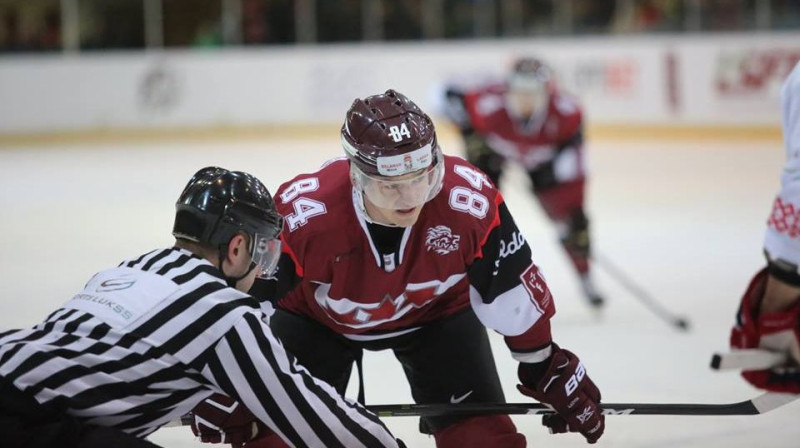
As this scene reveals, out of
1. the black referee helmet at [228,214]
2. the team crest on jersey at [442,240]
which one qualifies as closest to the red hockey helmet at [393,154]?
the team crest on jersey at [442,240]

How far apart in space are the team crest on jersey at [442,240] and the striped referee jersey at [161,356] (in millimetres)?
604

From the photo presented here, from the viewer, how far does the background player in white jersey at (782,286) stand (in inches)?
87.3

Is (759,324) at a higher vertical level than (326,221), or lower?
lower

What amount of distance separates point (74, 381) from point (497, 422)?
116cm

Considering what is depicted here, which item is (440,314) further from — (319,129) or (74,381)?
(319,129)

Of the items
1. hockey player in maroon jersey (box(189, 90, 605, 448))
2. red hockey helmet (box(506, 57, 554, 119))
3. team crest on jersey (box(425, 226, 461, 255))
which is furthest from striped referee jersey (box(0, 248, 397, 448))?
red hockey helmet (box(506, 57, 554, 119))

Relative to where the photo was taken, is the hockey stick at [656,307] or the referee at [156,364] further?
the hockey stick at [656,307]

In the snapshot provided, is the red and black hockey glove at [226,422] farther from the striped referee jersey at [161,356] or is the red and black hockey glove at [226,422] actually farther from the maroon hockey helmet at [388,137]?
the maroon hockey helmet at [388,137]

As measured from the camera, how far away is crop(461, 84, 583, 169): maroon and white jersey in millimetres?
5609

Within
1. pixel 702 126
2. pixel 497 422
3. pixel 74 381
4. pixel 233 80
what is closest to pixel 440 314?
pixel 497 422

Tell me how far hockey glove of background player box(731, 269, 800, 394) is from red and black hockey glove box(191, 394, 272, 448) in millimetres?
1107

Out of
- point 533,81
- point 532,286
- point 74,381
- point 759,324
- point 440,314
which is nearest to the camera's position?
point 74,381

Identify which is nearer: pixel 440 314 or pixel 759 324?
pixel 759 324

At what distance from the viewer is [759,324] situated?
2398mm
